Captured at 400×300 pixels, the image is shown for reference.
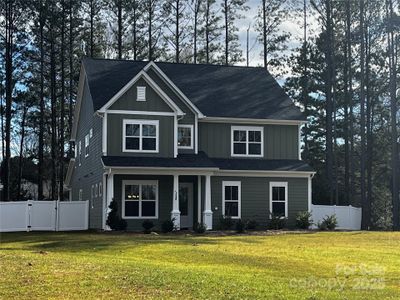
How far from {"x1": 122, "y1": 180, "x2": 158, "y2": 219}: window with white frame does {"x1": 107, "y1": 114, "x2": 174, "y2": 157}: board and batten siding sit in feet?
5.17

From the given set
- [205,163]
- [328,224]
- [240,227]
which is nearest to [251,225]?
[240,227]

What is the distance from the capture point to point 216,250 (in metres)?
19.2

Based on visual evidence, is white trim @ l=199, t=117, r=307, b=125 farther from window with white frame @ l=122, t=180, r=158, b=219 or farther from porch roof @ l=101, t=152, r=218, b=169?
window with white frame @ l=122, t=180, r=158, b=219

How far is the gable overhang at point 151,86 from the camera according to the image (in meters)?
30.4

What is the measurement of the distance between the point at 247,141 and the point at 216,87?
455 centimetres

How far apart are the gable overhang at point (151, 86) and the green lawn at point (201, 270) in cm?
955

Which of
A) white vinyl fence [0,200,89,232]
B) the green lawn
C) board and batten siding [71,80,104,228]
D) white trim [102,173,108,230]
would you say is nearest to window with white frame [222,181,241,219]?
white trim [102,173,108,230]

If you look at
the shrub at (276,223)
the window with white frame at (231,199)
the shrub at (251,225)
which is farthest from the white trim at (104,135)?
the shrub at (276,223)

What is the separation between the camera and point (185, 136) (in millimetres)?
32938

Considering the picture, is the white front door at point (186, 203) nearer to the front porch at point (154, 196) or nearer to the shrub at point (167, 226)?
the front porch at point (154, 196)

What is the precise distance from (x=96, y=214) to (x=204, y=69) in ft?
38.6

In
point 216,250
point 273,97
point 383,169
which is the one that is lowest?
point 216,250

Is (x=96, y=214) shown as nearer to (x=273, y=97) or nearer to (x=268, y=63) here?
(x=273, y=97)

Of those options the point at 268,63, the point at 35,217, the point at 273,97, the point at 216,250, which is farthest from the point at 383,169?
the point at 216,250
